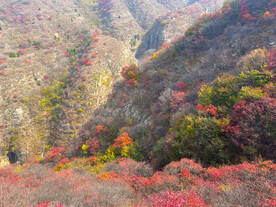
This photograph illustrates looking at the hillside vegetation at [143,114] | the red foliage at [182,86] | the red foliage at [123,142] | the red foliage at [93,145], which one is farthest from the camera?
the red foliage at [182,86]

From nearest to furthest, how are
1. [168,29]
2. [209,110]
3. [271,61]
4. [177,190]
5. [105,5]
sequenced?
[177,190]
[209,110]
[271,61]
[168,29]
[105,5]

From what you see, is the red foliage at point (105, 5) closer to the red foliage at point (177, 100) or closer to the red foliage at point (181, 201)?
the red foliage at point (177, 100)

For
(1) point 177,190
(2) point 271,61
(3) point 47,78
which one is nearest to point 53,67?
(3) point 47,78

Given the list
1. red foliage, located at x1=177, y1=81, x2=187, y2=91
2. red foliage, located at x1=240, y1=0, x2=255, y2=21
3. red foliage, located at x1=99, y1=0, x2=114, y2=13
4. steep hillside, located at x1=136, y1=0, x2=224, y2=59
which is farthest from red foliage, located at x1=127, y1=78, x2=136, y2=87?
red foliage, located at x1=99, y1=0, x2=114, y2=13

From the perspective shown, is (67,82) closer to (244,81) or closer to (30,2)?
(244,81)

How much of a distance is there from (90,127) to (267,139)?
84.8 ft

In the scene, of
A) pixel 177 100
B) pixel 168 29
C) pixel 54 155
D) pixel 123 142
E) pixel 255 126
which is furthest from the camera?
pixel 168 29

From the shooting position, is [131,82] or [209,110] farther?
[131,82]

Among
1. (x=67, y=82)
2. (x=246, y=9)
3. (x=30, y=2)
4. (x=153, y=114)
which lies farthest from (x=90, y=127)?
(x=30, y=2)

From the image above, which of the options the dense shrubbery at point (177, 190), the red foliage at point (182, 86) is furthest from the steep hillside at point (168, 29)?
the dense shrubbery at point (177, 190)

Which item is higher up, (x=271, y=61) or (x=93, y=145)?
(x=271, y=61)

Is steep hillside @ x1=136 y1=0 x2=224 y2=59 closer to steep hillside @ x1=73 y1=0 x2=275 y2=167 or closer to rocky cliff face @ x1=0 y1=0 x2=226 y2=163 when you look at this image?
rocky cliff face @ x1=0 y1=0 x2=226 y2=163

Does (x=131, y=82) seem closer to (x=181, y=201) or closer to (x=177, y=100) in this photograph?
(x=177, y=100)

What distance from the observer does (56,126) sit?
31.2 meters
